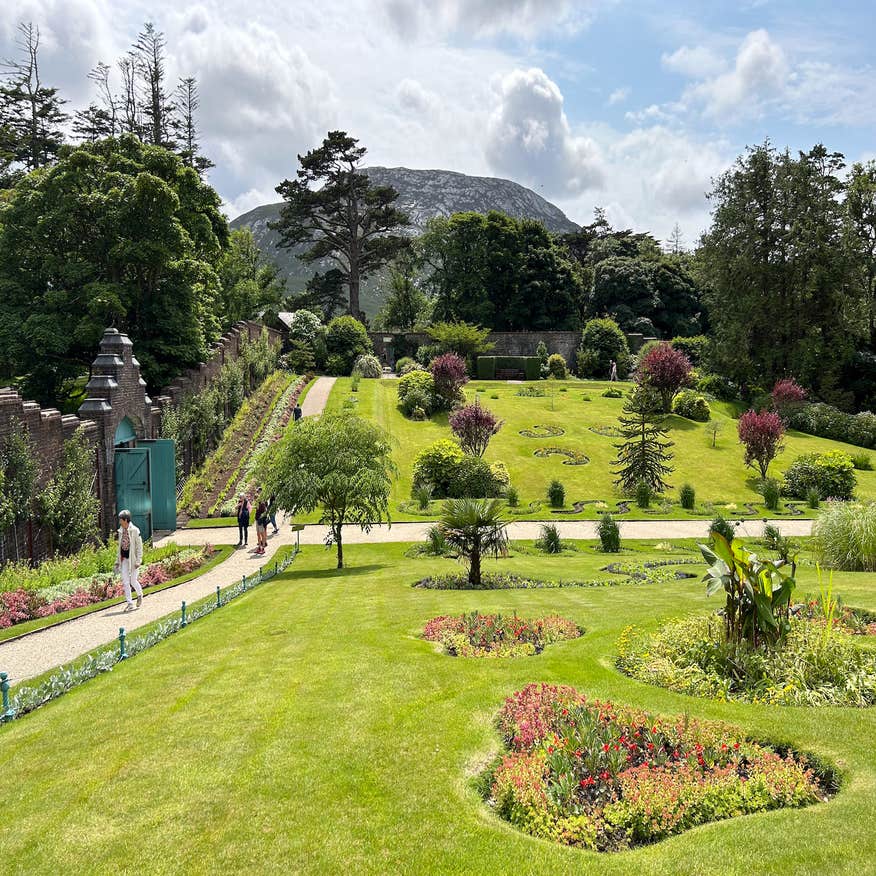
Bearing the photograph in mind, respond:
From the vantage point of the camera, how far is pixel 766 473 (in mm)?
29516

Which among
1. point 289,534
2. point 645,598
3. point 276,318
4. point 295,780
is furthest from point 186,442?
point 276,318

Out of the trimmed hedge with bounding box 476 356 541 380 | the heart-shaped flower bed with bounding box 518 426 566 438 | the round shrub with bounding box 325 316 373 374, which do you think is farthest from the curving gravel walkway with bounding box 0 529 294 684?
the trimmed hedge with bounding box 476 356 541 380

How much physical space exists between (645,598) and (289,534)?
13719mm

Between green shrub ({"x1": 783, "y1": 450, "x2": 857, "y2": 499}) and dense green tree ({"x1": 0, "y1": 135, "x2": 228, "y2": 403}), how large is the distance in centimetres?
2732

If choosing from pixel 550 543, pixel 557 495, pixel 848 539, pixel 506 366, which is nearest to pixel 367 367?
pixel 506 366

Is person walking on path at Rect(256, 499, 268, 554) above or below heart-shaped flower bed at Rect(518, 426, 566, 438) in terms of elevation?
below

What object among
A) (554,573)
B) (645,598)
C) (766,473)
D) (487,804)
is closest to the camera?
(487,804)

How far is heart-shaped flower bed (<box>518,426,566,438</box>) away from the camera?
34438mm

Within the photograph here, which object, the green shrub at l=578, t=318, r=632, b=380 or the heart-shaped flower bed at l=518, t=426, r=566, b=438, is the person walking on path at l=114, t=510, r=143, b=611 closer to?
the heart-shaped flower bed at l=518, t=426, r=566, b=438

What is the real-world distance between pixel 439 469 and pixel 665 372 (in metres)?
17.3

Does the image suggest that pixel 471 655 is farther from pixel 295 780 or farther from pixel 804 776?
pixel 804 776

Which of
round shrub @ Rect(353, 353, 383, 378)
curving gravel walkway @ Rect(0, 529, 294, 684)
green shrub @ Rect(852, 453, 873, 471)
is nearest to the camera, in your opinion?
curving gravel walkway @ Rect(0, 529, 294, 684)

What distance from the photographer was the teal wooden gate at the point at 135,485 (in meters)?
20.3

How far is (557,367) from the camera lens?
5278 cm
